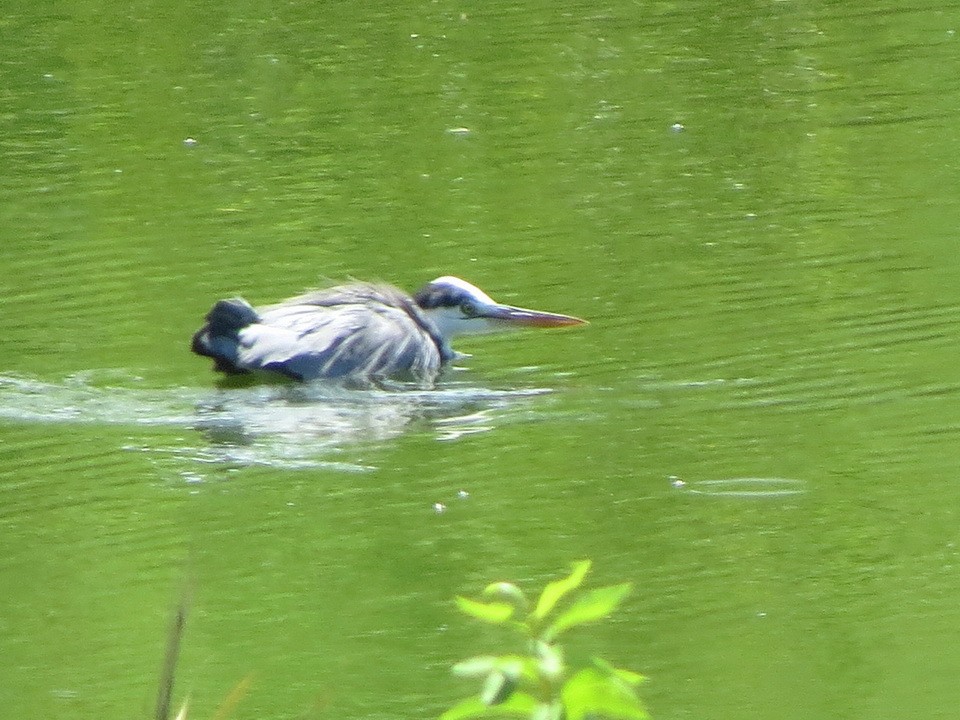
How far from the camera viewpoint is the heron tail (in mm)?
7992

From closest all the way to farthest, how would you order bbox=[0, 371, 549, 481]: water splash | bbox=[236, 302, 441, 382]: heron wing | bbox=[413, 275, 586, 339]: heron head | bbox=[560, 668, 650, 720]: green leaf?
1. bbox=[560, 668, 650, 720]: green leaf
2. bbox=[0, 371, 549, 481]: water splash
3. bbox=[236, 302, 441, 382]: heron wing
4. bbox=[413, 275, 586, 339]: heron head

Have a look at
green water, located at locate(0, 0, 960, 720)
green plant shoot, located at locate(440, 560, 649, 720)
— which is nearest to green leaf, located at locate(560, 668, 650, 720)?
green plant shoot, located at locate(440, 560, 649, 720)

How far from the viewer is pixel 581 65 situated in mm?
12883

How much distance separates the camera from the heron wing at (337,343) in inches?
320

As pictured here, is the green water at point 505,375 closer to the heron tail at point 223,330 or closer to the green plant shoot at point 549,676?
the heron tail at point 223,330

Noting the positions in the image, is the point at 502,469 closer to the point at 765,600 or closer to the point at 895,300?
the point at 765,600

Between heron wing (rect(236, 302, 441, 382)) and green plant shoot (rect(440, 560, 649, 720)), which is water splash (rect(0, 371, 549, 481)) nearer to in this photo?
heron wing (rect(236, 302, 441, 382))

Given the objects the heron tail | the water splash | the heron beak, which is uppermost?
the heron tail

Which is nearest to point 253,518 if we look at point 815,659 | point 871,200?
point 815,659

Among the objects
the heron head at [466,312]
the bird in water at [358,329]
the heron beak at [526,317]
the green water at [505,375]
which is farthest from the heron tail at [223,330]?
the heron beak at [526,317]

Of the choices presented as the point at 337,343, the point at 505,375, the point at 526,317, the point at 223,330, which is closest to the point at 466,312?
the point at 526,317

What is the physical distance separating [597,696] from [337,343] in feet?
18.2

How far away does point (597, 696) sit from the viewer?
9.09ft

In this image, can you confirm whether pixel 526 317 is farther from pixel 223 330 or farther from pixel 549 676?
pixel 549 676
